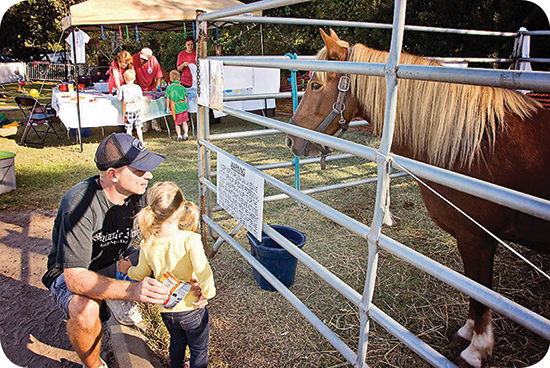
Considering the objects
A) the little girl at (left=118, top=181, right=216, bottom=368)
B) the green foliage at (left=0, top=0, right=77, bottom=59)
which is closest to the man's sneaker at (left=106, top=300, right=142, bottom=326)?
the little girl at (left=118, top=181, right=216, bottom=368)

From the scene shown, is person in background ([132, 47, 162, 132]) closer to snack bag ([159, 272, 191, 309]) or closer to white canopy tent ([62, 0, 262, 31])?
white canopy tent ([62, 0, 262, 31])

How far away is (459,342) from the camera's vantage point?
7.86 feet

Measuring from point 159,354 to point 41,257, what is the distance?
6.71ft

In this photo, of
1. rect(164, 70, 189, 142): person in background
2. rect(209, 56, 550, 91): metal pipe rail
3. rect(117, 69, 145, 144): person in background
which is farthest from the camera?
rect(164, 70, 189, 142): person in background

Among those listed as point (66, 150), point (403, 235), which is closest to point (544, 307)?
point (403, 235)

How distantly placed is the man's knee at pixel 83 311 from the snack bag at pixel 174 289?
442mm

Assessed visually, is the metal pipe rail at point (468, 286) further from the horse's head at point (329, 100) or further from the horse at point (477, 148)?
the horse's head at point (329, 100)

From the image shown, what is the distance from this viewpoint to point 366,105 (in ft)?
7.57

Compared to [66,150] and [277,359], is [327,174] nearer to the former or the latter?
[277,359]

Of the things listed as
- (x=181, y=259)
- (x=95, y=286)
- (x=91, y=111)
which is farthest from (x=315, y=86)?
(x=91, y=111)

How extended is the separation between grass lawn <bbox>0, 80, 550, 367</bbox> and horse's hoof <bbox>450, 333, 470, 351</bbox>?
0.17 feet

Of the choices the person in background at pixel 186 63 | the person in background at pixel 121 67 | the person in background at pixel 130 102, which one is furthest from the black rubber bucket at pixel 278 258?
the person in background at pixel 186 63

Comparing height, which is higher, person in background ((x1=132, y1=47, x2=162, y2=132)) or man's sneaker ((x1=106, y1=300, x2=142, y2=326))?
person in background ((x1=132, y1=47, x2=162, y2=132))

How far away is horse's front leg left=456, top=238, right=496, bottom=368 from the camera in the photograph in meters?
2.11
